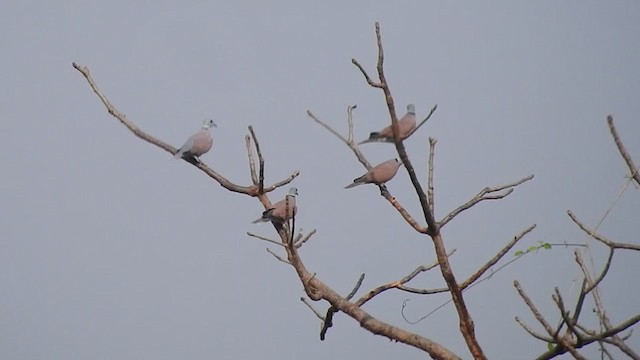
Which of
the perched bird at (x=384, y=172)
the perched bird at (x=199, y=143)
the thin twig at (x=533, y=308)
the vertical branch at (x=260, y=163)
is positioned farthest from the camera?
the perched bird at (x=199, y=143)

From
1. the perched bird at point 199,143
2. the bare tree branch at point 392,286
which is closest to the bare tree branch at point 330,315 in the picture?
the bare tree branch at point 392,286

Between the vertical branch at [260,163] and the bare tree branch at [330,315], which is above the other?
the vertical branch at [260,163]

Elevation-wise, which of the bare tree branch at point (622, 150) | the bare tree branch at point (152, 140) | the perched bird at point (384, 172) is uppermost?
the perched bird at point (384, 172)

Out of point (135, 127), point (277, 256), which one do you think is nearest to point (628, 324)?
point (277, 256)

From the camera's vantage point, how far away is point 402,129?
358cm

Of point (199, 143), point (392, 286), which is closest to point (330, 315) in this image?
point (392, 286)

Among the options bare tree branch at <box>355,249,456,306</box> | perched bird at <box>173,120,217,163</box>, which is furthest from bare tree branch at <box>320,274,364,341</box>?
perched bird at <box>173,120,217,163</box>

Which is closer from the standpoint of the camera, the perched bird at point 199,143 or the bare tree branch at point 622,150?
the bare tree branch at point 622,150

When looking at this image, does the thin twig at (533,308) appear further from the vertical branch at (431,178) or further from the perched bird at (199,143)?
the perched bird at (199,143)

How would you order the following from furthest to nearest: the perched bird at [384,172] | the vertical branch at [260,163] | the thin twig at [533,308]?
the perched bird at [384,172] → the vertical branch at [260,163] → the thin twig at [533,308]

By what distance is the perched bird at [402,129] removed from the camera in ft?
10.6

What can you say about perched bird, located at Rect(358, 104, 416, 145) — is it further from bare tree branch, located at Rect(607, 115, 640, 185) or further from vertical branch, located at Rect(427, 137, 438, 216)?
bare tree branch, located at Rect(607, 115, 640, 185)

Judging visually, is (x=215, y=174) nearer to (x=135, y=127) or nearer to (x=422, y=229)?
(x=135, y=127)

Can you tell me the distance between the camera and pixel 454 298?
189cm
